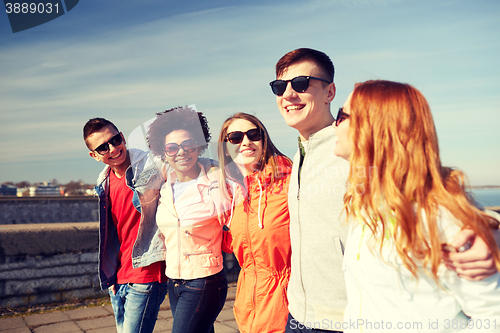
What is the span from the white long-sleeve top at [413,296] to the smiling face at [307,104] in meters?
0.83

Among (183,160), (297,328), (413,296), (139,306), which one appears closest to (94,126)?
(183,160)

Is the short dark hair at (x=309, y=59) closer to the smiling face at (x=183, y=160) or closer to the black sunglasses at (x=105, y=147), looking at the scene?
the smiling face at (x=183, y=160)

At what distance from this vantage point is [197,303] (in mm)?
2635

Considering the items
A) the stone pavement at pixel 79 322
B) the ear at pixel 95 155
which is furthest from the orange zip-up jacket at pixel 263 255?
the stone pavement at pixel 79 322

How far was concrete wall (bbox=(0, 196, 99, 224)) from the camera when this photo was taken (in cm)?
2711

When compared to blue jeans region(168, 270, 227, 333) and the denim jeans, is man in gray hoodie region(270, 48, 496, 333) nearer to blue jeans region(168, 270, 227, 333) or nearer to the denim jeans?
the denim jeans

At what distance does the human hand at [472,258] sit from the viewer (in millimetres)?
1232

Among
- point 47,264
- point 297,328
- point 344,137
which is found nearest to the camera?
point 344,137

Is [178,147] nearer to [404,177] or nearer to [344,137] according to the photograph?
[344,137]

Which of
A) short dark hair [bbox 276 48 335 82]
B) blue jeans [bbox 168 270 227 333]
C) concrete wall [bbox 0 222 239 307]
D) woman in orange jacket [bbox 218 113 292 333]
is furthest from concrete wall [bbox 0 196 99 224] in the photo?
short dark hair [bbox 276 48 335 82]

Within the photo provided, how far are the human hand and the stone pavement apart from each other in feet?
11.6

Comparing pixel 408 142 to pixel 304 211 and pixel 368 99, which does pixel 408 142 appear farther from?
pixel 304 211

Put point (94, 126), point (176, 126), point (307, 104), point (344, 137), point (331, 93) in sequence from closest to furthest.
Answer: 1. point (344, 137)
2. point (307, 104)
3. point (331, 93)
4. point (176, 126)
5. point (94, 126)

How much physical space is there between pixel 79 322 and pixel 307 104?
12.4ft
